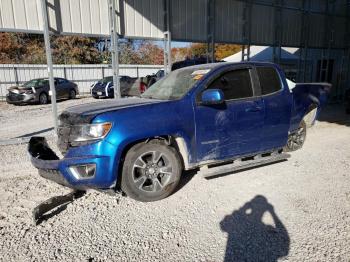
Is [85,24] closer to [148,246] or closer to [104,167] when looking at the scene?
[104,167]

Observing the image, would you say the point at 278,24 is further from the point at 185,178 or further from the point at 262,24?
the point at 185,178

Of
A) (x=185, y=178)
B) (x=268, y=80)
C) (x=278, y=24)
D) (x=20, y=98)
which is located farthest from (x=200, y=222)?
(x=20, y=98)

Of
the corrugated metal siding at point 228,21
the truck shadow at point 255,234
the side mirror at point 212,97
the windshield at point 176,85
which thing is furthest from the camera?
the corrugated metal siding at point 228,21

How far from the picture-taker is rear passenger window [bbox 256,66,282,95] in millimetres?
5039

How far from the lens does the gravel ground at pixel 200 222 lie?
2.89m

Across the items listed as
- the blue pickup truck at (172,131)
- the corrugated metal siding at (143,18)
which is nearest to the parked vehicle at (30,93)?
the corrugated metal siding at (143,18)

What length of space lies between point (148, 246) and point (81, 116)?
1.78 meters

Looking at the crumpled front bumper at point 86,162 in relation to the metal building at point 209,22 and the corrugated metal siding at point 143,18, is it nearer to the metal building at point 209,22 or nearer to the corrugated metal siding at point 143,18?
the metal building at point 209,22

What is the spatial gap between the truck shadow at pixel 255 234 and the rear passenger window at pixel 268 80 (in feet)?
6.68

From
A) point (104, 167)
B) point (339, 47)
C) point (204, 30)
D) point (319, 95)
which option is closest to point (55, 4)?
point (204, 30)

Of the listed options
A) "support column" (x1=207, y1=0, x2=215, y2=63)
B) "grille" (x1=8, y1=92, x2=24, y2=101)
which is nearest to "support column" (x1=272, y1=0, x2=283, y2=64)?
"support column" (x1=207, y1=0, x2=215, y2=63)

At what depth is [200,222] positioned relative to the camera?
11.4 feet

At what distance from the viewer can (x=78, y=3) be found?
8.30 meters

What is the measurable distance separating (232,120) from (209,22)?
308 inches
